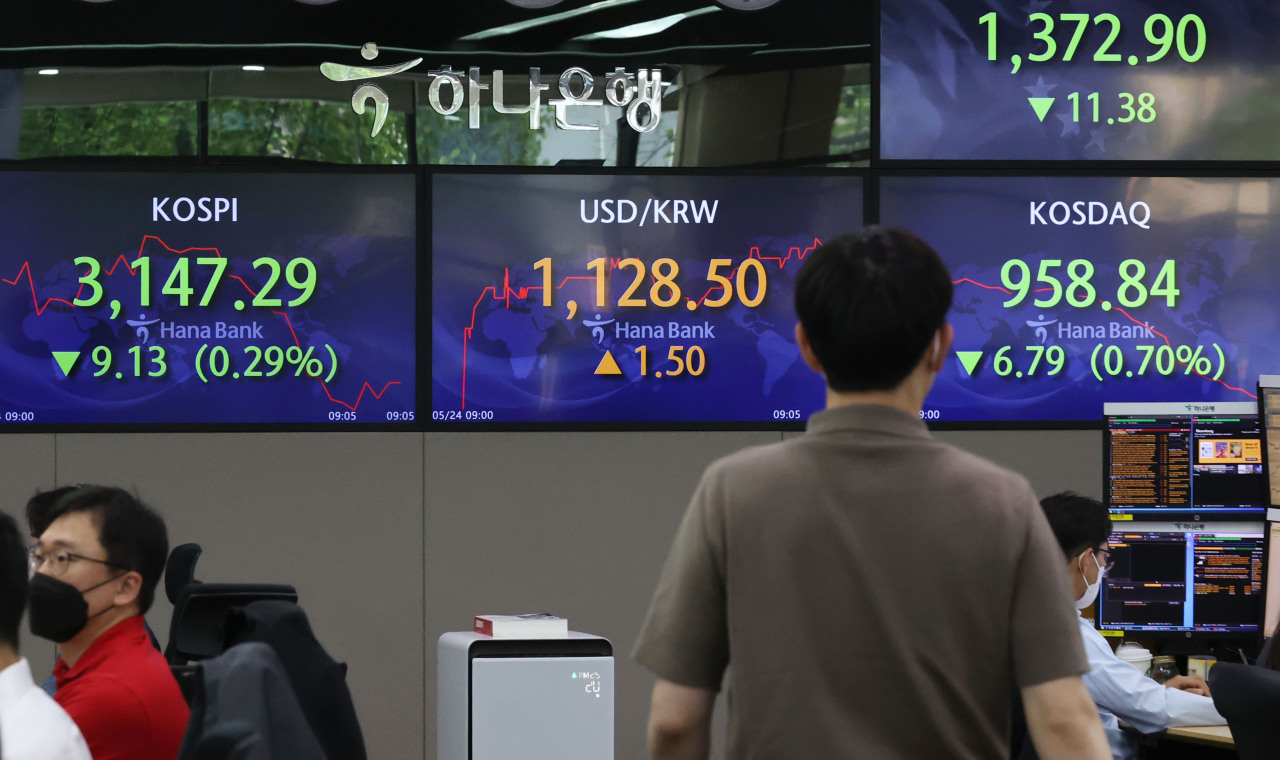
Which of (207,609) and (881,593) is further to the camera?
(207,609)

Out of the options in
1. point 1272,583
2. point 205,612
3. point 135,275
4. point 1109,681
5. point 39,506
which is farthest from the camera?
point 135,275

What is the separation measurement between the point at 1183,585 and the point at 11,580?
3243 mm

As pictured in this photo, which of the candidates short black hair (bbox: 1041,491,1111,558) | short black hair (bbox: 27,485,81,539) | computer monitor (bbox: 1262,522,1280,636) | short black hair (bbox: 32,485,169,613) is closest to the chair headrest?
short black hair (bbox: 27,485,81,539)

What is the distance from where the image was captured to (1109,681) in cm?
330

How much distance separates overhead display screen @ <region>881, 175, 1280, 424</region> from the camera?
4809mm

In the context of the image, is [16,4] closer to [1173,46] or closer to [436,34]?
[436,34]

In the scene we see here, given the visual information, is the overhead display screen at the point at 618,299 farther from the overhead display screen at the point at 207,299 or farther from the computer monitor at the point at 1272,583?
the computer monitor at the point at 1272,583

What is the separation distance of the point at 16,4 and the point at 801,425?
120 inches

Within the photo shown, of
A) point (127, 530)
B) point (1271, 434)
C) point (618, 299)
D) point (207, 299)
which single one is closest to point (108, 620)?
point (127, 530)

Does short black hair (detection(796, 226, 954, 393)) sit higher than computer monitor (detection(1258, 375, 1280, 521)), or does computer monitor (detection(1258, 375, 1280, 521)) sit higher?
short black hair (detection(796, 226, 954, 393))

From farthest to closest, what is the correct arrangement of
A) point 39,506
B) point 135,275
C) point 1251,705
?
point 135,275 < point 39,506 < point 1251,705
